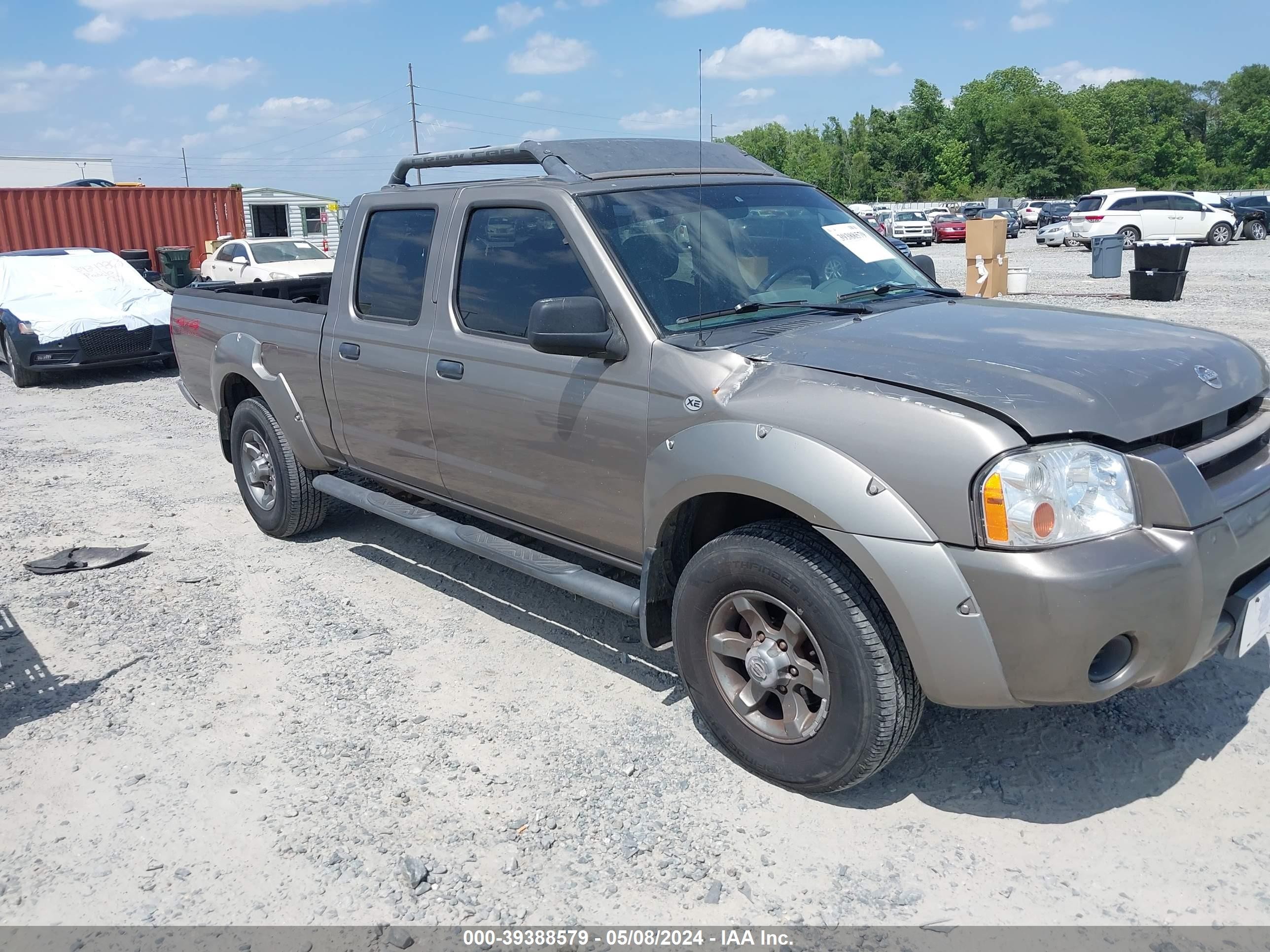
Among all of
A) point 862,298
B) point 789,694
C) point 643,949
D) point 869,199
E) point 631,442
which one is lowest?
point 643,949

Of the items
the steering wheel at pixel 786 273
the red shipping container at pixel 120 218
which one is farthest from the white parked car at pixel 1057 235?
the steering wheel at pixel 786 273

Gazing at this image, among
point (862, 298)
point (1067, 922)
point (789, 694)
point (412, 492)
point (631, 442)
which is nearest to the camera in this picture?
point (1067, 922)

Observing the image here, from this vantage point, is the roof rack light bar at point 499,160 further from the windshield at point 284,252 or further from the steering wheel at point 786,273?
the windshield at point 284,252

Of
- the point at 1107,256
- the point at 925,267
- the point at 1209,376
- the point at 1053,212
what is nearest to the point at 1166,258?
the point at 1107,256

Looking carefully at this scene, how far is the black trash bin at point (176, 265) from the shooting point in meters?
21.9

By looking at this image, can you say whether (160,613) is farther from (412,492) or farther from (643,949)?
(643,949)

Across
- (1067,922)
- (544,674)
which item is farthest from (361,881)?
(1067,922)

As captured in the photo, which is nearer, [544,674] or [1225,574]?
[1225,574]

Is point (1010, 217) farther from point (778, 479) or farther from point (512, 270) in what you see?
point (778, 479)

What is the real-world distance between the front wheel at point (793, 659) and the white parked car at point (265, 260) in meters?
16.8

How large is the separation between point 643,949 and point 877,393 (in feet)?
5.47

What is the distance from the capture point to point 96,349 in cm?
1259

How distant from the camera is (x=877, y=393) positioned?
293cm

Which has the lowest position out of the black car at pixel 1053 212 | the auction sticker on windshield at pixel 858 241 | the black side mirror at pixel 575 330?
the black side mirror at pixel 575 330
